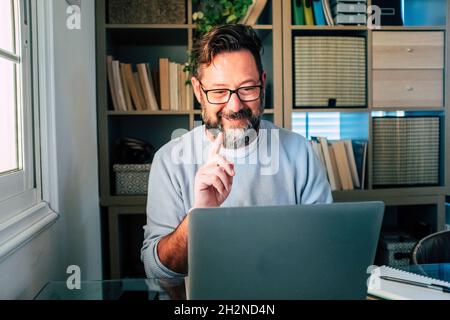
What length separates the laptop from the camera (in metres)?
0.75

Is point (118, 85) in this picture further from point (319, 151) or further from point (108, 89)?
point (319, 151)

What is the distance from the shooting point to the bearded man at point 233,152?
152 cm

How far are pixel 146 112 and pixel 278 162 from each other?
906 mm

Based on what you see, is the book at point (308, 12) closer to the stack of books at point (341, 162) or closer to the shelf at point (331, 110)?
the shelf at point (331, 110)

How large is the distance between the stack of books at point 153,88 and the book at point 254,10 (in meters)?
0.41

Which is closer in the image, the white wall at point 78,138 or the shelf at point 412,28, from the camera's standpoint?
the white wall at point 78,138

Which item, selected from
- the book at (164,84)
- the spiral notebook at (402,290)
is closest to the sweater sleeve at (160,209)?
the spiral notebook at (402,290)

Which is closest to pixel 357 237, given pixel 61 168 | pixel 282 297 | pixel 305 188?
pixel 282 297

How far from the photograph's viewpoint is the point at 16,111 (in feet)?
4.30

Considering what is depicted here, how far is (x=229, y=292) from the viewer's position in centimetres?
78

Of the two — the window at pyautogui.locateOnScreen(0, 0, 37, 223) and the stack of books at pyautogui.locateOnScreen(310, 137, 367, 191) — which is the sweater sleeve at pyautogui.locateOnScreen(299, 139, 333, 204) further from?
the window at pyautogui.locateOnScreen(0, 0, 37, 223)

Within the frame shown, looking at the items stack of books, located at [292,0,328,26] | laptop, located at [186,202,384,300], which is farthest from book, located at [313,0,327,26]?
laptop, located at [186,202,384,300]

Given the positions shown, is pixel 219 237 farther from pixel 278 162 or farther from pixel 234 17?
pixel 234 17

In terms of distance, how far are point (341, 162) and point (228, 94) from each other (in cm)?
114
